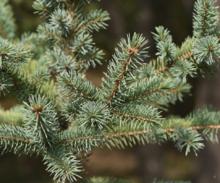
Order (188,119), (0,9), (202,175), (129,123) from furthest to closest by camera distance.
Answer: (202,175) → (0,9) → (188,119) → (129,123)

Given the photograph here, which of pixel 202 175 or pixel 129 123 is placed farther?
pixel 202 175

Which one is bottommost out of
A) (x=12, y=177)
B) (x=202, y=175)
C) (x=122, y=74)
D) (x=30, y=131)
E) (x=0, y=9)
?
(x=30, y=131)

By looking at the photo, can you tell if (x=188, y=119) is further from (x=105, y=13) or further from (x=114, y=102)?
(x=105, y=13)

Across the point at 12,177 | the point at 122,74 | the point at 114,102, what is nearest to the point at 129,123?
the point at 114,102

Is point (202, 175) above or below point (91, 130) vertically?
above

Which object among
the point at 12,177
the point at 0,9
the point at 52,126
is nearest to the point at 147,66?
the point at 52,126

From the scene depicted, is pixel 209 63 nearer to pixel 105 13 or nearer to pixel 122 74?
pixel 122 74

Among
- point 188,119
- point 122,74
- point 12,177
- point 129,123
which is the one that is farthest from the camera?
point 12,177
